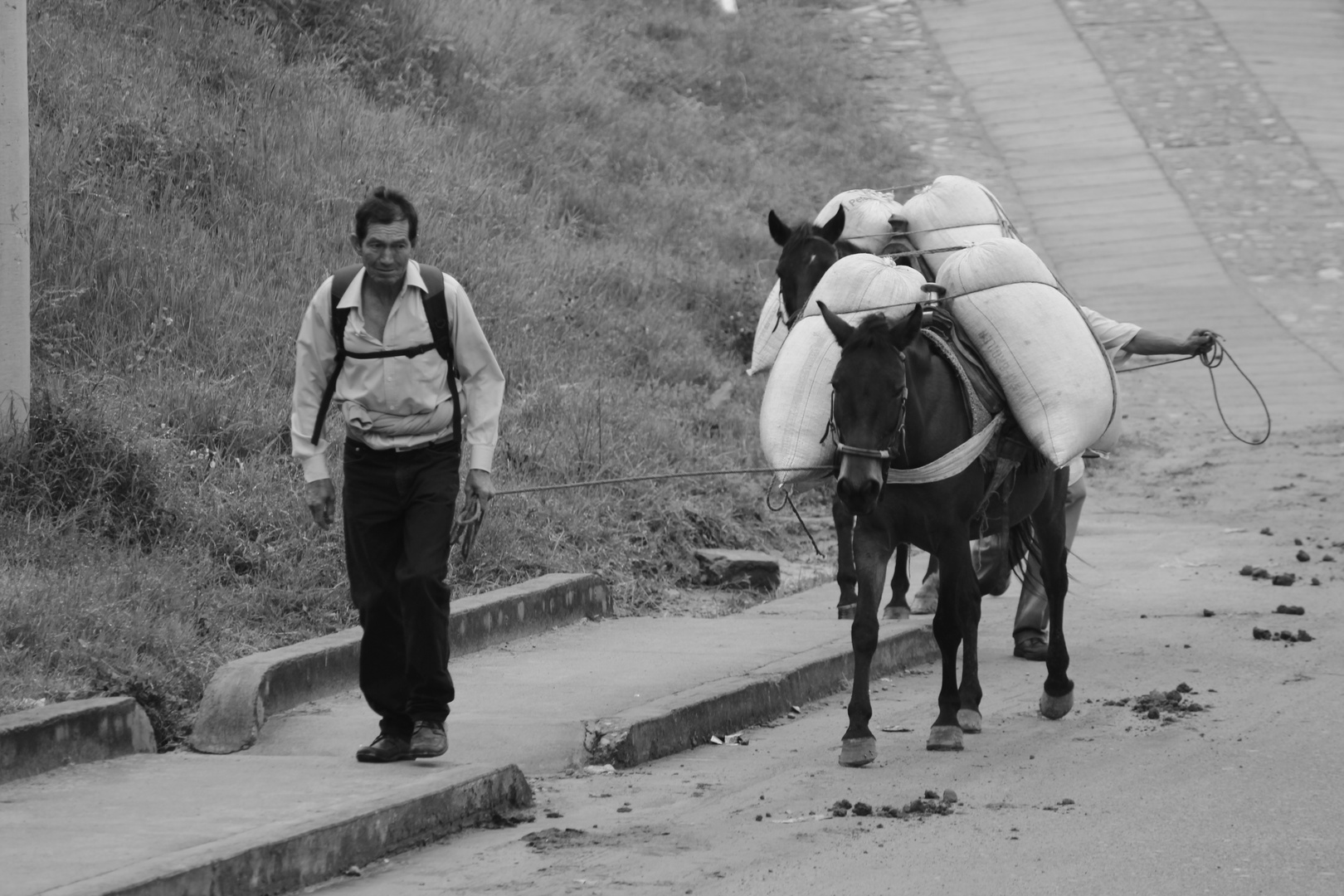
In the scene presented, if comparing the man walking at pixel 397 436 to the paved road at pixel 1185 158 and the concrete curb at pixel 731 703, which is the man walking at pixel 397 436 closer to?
the concrete curb at pixel 731 703

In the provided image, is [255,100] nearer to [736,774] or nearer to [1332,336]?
[736,774]

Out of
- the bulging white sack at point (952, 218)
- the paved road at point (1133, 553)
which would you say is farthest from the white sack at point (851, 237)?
the paved road at point (1133, 553)

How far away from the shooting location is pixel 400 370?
21.0 feet

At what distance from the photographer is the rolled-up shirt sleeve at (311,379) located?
21.3ft

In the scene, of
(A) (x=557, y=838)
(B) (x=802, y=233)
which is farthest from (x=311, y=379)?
(B) (x=802, y=233)

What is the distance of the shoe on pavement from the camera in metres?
6.54

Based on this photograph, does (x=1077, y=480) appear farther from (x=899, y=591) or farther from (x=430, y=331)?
(x=430, y=331)

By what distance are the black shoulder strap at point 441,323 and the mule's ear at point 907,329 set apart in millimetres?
1766

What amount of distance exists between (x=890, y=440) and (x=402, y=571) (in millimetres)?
1979

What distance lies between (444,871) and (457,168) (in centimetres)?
1087

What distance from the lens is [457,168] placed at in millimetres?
15711

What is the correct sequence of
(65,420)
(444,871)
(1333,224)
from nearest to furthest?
(444,871) → (65,420) → (1333,224)

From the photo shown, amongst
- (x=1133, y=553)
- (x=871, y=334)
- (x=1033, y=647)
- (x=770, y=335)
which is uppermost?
(x=871, y=334)

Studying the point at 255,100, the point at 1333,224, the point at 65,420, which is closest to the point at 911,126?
the point at 1333,224
